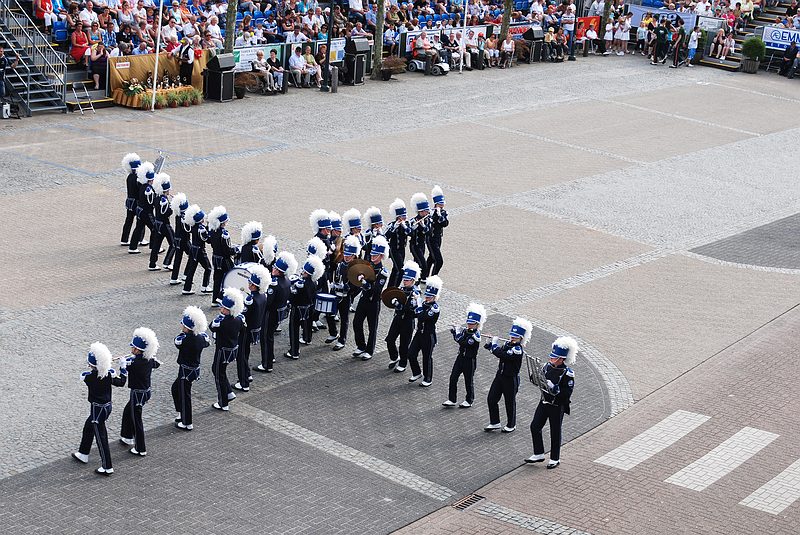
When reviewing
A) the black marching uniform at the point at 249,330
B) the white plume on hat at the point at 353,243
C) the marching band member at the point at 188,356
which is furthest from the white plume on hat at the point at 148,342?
the white plume on hat at the point at 353,243

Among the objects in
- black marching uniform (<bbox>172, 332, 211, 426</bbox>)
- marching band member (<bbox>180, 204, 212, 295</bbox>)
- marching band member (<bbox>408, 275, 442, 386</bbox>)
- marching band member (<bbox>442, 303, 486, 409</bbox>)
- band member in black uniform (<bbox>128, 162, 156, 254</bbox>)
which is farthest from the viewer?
band member in black uniform (<bbox>128, 162, 156, 254</bbox>)

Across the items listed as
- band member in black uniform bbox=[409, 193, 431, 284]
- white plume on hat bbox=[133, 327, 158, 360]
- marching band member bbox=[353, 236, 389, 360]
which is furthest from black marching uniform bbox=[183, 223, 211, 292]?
white plume on hat bbox=[133, 327, 158, 360]

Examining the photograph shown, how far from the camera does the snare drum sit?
53.1 ft

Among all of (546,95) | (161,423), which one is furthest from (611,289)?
(546,95)

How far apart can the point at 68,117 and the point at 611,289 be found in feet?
52.0

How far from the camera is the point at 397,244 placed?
18844 mm

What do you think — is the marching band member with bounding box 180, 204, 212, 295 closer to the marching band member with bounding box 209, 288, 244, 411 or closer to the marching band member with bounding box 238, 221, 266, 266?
the marching band member with bounding box 238, 221, 266, 266

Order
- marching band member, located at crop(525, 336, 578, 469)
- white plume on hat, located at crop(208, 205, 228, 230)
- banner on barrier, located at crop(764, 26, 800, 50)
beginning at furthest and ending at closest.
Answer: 1. banner on barrier, located at crop(764, 26, 800, 50)
2. white plume on hat, located at crop(208, 205, 228, 230)
3. marching band member, located at crop(525, 336, 578, 469)

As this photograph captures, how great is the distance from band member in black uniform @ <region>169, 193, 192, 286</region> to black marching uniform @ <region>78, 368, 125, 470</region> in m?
5.90

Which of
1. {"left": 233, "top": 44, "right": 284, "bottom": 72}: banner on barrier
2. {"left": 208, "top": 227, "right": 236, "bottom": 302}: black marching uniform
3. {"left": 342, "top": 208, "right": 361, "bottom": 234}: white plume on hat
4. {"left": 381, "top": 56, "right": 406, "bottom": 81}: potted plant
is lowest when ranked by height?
{"left": 208, "top": 227, "right": 236, "bottom": 302}: black marching uniform

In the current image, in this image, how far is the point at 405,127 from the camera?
31172mm

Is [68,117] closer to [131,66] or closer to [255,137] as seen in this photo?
[131,66]

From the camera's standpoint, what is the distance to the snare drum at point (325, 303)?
16188mm

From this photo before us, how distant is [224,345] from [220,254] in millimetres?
3713
